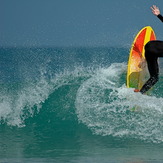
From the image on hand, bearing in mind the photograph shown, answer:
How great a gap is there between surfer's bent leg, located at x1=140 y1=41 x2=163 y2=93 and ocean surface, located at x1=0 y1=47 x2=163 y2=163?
254mm

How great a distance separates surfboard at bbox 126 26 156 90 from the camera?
31.2ft

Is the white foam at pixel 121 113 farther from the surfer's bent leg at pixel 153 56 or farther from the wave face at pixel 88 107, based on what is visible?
the surfer's bent leg at pixel 153 56

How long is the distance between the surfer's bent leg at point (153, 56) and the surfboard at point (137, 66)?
22.8 inches

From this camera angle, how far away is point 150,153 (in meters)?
7.82

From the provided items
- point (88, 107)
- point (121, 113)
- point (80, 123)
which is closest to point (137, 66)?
point (121, 113)

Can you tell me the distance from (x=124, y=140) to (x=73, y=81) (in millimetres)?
3459

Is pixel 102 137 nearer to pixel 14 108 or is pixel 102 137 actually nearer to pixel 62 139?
pixel 62 139

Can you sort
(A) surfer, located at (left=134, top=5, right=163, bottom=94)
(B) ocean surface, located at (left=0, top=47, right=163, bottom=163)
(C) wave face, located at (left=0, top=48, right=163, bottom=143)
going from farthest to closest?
(C) wave face, located at (left=0, top=48, right=163, bottom=143) → (A) surfer, located at (left=134, top=5, right=163, bottom=94) → (B) ocean surface, located at (left=0, top=47, right=163, bottom=163)

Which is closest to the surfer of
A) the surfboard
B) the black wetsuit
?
the black wetsuit

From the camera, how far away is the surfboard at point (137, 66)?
9.51m

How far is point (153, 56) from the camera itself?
8.88 m

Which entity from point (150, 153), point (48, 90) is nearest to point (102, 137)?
point (150, 153)

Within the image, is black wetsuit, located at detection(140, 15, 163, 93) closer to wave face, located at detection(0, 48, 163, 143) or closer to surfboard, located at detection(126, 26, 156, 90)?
wave face, located at detection(0, 48, 163, 143)

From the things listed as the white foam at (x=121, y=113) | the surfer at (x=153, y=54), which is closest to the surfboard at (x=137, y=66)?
the white foam at (x=121, y=113)
